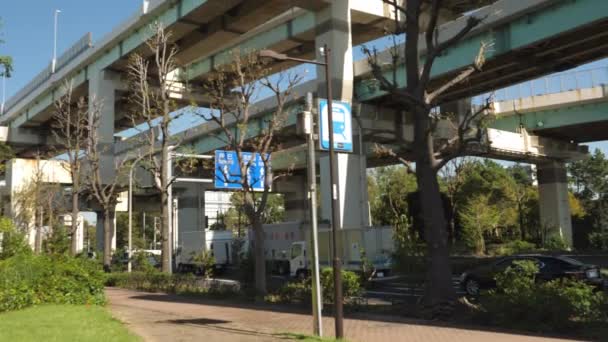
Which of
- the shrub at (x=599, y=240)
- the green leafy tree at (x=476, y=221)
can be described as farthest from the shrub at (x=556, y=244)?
the shrub at (x=599, y=240)

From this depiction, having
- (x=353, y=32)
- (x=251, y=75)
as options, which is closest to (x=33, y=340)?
(x=251, y=75)

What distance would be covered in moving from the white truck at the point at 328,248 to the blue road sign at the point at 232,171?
468 centimetres

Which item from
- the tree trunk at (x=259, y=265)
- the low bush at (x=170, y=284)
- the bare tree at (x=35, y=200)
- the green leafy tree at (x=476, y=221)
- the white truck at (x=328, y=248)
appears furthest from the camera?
the green leafy tree at (x=476, y=221)

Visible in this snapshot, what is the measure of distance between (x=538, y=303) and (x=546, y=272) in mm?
7051

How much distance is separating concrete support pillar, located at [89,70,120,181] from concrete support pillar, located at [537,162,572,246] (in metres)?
31.4

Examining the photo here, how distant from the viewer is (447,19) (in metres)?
32.8

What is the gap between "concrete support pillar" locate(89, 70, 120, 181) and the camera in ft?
136

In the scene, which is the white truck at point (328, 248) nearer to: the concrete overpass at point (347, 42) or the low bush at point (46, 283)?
Result: the concrete overpass at point (347, 42)

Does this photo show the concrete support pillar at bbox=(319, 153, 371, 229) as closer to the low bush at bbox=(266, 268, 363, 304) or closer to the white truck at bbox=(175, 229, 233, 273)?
the low bush at bbox=(266, 268, 363, 304)

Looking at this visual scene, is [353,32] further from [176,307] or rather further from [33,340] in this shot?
[33,340]

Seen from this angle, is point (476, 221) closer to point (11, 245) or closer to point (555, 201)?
point (555, 201)

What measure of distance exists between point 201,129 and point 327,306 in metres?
27.3

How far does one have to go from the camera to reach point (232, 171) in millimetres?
24828

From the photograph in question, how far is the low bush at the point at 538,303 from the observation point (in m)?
12.1
